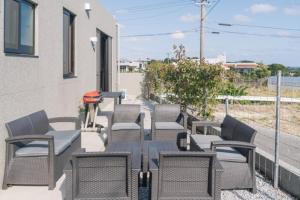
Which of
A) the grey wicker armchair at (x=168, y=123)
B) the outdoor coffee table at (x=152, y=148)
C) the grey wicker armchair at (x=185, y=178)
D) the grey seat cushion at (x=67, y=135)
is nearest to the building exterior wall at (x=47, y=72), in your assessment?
the grey seat cushion at (x=67, y=135)

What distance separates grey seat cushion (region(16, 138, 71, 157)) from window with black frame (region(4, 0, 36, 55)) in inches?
50.3

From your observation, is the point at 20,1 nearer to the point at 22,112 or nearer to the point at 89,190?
the point at 22,112

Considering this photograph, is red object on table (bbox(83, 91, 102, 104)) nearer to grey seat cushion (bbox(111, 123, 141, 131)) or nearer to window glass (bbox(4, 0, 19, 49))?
grey seat cushion (bbox(111, 123, 141, 131))

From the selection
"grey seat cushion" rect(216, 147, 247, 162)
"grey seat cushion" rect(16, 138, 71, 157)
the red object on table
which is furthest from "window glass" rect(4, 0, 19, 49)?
the red object on table

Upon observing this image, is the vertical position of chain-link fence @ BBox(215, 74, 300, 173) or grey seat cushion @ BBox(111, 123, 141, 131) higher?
grey seat cushion @ BBox(111, 123, 141, 131)

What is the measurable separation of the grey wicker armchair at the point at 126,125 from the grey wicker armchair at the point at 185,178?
2.61m

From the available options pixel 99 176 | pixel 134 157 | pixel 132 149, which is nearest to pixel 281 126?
pixel 132 149

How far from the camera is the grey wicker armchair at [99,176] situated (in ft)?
10.9

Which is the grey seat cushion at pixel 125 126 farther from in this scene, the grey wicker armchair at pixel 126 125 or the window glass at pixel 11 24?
the window glass at pixel 11 24

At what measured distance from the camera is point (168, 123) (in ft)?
22.7

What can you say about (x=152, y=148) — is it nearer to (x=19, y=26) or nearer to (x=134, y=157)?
(x=134, y=157)

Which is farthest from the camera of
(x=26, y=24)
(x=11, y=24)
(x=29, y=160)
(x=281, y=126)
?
(x=281, y=126)

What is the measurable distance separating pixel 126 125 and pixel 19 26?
265cm

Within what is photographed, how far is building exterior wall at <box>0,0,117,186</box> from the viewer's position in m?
4.47
